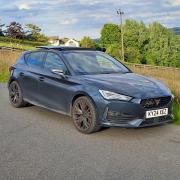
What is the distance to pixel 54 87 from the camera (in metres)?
8.21

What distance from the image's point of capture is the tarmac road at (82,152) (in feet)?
17.3

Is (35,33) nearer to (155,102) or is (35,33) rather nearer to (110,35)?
(110,35)

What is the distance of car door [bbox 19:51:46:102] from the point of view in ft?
29.3

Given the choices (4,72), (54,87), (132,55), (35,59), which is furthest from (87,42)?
(54,87)

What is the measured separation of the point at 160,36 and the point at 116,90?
100 metres

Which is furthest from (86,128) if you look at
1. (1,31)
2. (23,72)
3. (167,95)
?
(1,31)

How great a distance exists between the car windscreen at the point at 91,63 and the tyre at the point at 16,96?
179 cm

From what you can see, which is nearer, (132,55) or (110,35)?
(132,55)

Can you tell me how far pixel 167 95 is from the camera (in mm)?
7383

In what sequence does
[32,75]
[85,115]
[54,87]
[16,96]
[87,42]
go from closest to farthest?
[85,115] → [54,87] → [32,75] → [16,96] → [87,42]

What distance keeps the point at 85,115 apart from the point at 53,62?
167 cm

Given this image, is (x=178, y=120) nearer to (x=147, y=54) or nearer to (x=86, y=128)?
(x=86, y=128)

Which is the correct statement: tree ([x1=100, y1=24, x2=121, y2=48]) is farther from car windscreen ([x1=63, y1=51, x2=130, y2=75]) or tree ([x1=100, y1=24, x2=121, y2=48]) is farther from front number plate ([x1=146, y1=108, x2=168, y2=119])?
front number plate ([x1=146, y1=108, x2=168, y2=119])

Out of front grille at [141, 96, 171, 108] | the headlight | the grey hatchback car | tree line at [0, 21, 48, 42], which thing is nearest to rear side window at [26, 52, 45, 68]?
the grey hatchback car
